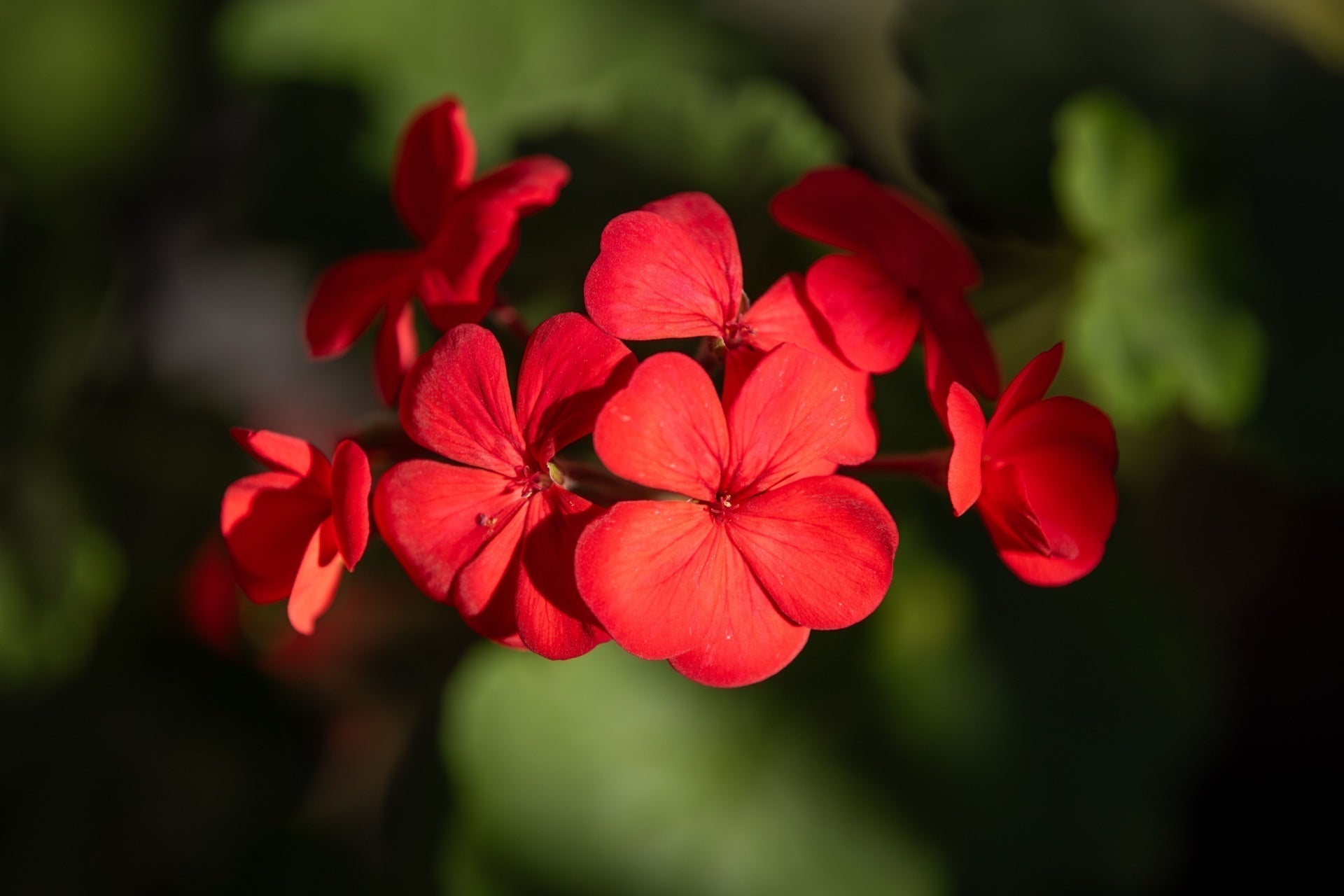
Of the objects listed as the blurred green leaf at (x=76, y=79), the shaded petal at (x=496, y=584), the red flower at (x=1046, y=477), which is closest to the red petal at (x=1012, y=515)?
the red flower at (x=1046, y=477)

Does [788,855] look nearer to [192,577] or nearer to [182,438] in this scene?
[192,577]

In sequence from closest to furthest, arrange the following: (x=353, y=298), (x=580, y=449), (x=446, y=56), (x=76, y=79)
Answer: (x=353, y=298) → (x=580, y=449) → (x=446, y=56) → (x=76, y=79)

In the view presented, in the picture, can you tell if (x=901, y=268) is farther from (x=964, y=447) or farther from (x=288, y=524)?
(x=288, y=524)

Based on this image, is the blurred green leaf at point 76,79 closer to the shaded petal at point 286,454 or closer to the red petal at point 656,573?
the shaded petal at point 286,454

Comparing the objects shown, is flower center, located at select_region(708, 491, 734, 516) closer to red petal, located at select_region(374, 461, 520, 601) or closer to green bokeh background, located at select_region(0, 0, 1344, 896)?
red petal, located at select_region(374, 461, 520, 601)

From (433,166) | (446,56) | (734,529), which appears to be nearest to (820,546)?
(734,529)

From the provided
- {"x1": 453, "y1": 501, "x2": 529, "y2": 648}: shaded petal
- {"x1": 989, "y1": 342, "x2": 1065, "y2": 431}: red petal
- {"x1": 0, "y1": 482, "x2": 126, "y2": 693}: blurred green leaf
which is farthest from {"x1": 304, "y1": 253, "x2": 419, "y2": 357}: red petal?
{"x1": 0, "y1": 482, "x2": 126, "y2": 693}: blurred green leaf
